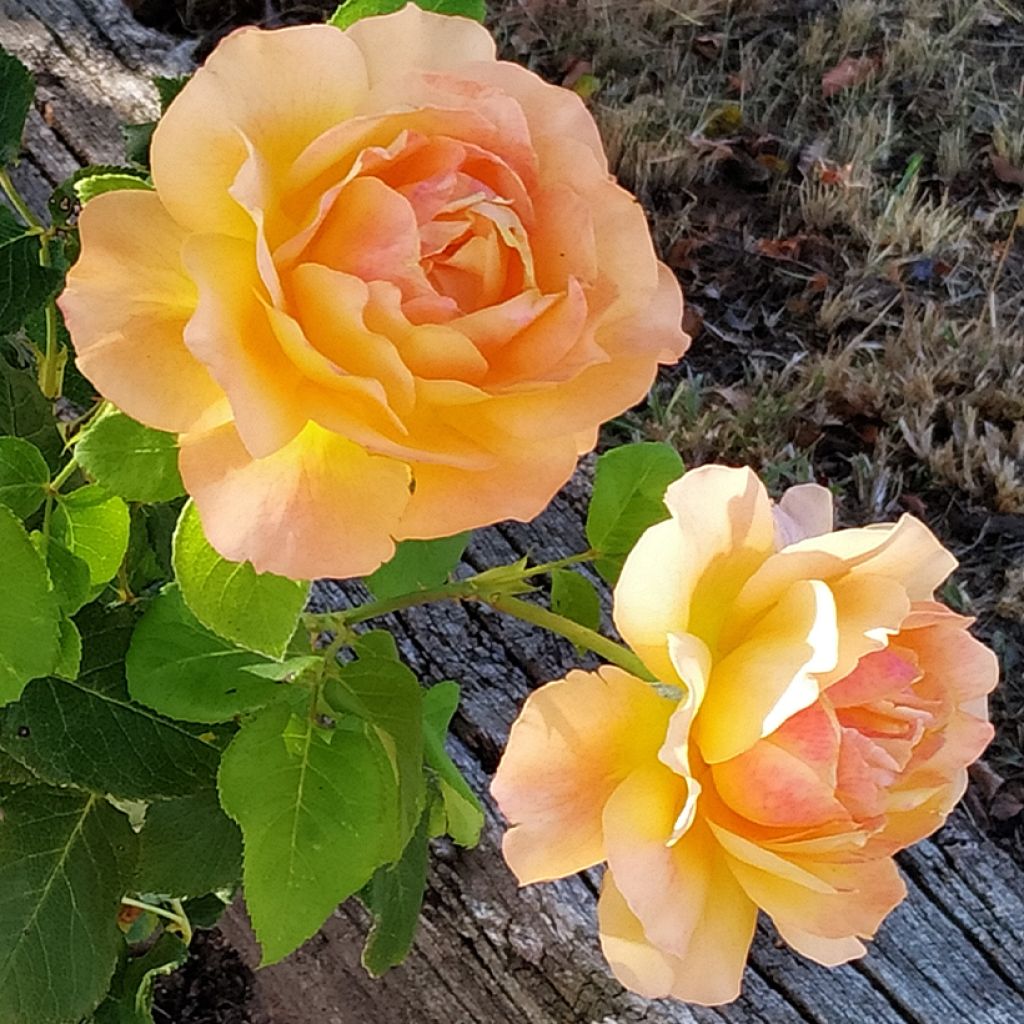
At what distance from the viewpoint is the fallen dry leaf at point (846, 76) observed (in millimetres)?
2623

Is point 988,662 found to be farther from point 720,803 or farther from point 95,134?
point 95,134

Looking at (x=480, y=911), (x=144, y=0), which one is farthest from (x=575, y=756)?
(x=144, y=0)

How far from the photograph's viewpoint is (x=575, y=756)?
542 millimetres

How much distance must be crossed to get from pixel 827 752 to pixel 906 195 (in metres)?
2.07

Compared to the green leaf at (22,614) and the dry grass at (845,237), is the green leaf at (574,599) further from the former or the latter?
the dry grass at (845,237)

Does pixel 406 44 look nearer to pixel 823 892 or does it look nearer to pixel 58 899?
pixel 823 892

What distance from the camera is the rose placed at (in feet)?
1.73

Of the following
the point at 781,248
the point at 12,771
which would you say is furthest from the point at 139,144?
the point at 781,248

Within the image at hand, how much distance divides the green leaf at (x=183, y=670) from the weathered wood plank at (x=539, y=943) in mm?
545

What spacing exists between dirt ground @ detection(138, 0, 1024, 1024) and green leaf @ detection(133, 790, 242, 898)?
1246mm

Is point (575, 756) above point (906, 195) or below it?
above

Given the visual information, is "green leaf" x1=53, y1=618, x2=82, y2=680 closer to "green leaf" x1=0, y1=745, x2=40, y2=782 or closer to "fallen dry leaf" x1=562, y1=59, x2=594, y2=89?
"green leaf" x1=0, y1=745, x2=40, y2=782

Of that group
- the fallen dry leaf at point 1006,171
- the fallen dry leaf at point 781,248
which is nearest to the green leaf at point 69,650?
the fallen dry leaf at point 781,248

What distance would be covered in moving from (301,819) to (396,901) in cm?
18
